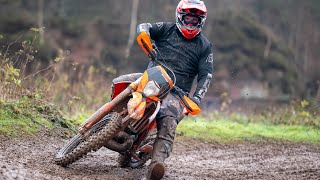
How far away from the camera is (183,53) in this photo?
770 cm

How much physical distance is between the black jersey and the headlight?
0.83 meters

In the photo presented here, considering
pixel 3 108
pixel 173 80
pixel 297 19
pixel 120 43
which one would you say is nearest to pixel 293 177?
pixel 173 80

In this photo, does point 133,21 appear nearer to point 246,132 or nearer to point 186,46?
point 246,132

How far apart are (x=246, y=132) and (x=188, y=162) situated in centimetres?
498

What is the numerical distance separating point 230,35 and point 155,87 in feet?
108

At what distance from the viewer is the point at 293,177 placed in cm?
768

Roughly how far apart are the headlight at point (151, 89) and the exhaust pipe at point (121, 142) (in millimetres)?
596

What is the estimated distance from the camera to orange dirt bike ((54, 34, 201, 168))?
662cm

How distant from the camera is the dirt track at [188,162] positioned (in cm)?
658

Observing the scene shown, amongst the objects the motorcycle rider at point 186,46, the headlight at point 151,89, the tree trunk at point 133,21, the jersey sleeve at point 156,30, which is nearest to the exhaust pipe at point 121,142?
the headlight at point 151,89

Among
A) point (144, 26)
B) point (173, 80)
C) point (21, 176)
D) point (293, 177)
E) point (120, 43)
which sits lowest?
point (120, 43)

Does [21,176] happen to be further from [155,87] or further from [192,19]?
[192,19]

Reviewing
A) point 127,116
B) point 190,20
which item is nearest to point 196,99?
point 127,116

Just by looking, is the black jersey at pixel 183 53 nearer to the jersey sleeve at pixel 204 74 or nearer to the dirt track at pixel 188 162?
the jersey sleeve at pixel 204 74
